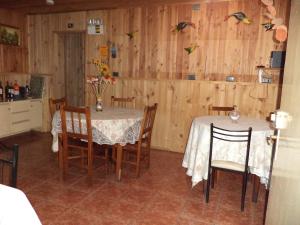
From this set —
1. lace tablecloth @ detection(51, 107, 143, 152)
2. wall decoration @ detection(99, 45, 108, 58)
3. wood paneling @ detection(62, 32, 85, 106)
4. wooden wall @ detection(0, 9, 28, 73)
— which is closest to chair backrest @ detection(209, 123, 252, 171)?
→ lace tablecloth @ detection(51, 107, 143, 152)

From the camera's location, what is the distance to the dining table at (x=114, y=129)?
2.95 meters

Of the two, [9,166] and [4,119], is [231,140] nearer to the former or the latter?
[9,166]

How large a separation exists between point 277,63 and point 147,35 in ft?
6.81

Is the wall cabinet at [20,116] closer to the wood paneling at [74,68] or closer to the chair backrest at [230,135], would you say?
the wood paneling at [74,68]

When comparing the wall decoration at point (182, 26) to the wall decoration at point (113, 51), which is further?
the wall decoration at point (113, 51)

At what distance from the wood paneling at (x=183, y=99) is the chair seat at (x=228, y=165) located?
5.19 feet

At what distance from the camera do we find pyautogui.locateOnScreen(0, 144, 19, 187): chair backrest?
149 cm

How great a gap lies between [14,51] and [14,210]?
16.0 ft

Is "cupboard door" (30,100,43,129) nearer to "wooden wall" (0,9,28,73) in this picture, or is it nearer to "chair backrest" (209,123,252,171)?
"wooden wall" (0,9,28,73)

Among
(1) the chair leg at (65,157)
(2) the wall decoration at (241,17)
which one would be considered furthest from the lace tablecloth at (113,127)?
(2) the wall decoration at (241,17)

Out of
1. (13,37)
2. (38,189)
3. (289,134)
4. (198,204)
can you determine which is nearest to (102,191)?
(38,189)

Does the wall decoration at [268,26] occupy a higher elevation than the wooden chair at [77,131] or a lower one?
higher

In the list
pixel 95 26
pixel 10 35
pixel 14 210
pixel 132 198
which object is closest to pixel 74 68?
pixel 10 35

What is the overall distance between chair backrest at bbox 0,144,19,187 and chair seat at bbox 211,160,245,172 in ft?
5.90
